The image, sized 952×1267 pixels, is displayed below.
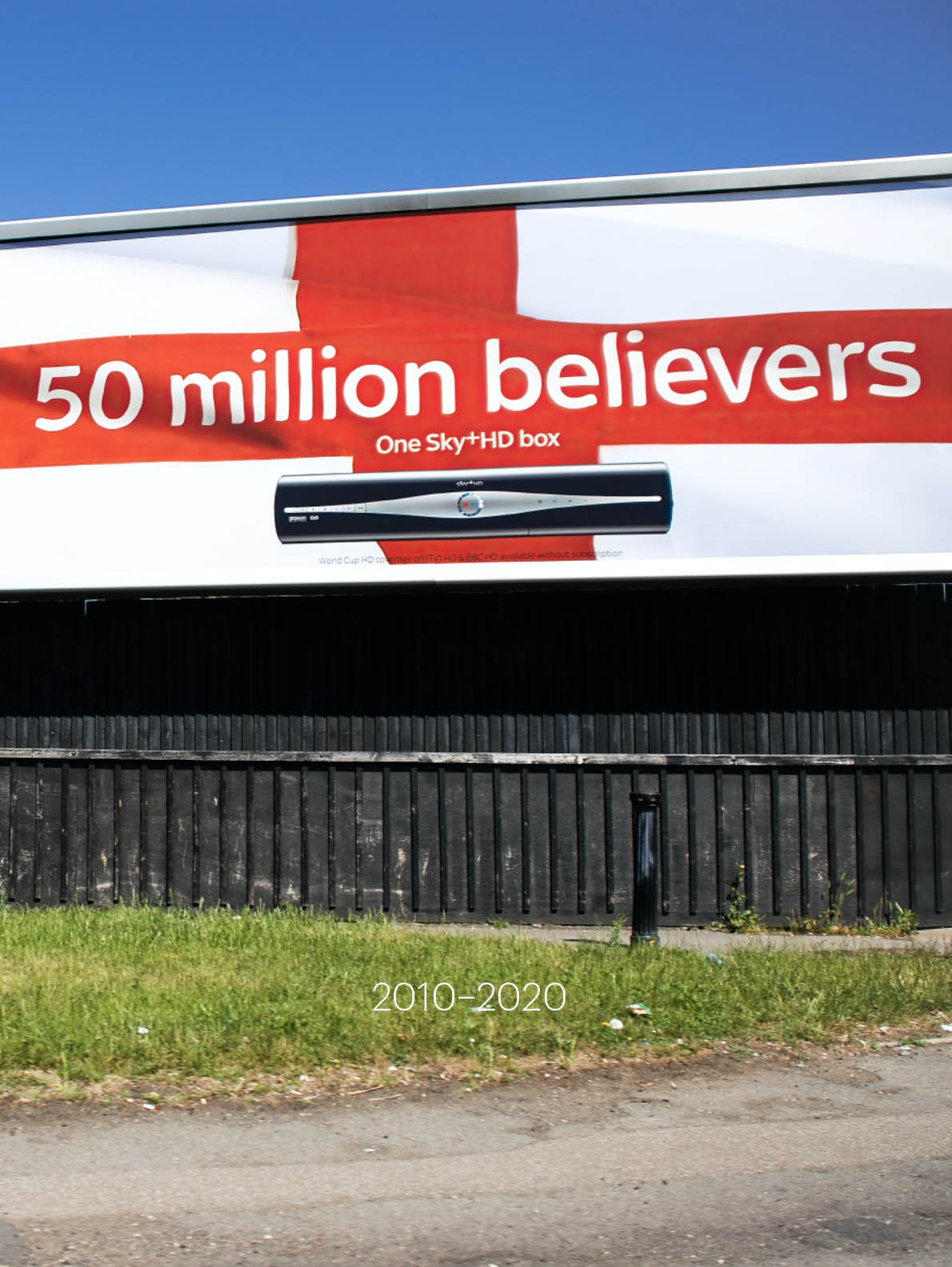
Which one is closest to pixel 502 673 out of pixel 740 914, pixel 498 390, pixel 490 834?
pixel 490 834

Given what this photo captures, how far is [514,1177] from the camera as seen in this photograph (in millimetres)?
4797

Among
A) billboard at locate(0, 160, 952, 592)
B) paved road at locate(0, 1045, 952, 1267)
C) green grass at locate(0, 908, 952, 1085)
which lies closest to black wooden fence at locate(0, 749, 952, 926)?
green grass at locate(0, 908, 952, 1085)

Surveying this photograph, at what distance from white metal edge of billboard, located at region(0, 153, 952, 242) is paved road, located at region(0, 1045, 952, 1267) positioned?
7616 millimetres

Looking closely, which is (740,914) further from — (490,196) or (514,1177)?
(490,196)

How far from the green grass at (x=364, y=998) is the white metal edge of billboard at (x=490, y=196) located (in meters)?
6.20

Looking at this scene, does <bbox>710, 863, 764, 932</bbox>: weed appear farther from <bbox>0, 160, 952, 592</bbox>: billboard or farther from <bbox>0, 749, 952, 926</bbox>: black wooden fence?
<bbox>0, 160, 952, 592</bbox>: billboard

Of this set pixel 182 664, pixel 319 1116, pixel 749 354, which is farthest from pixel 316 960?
pixel 749 354

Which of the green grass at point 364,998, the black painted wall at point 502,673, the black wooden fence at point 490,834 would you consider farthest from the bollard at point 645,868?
the black painted wall at point 502,673

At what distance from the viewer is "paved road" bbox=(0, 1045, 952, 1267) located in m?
4.13

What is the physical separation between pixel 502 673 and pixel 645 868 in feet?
8.69

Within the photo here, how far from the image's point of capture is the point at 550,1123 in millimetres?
5422

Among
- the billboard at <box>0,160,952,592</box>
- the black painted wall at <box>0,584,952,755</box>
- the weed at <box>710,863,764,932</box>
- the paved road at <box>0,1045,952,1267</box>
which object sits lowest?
the paved road at <box>0,1045,952,1267</box>

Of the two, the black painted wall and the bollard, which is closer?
the bollard

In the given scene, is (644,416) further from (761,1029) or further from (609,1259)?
(609,1259)
